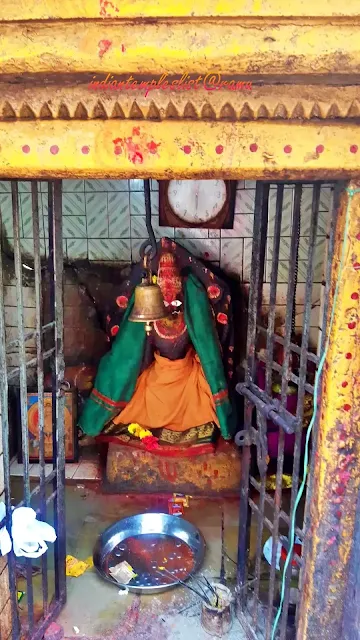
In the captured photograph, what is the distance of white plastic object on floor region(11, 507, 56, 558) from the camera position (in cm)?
259

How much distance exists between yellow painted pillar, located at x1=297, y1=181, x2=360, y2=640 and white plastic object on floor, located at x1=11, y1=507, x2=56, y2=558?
1364 mm

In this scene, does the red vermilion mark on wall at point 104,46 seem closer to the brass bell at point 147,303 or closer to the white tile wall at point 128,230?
the brass bell at point 147,303

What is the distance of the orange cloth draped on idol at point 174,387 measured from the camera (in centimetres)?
462

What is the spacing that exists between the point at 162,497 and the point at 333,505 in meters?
2.56

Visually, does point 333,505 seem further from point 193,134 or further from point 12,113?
point 12,113

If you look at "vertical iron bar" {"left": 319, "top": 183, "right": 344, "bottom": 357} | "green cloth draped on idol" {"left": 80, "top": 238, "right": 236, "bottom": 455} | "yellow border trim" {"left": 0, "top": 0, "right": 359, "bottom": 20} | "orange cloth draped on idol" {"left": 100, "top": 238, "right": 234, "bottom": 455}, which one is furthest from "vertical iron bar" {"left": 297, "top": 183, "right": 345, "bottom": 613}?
"orange cloth draped on idol" {"left": 100, "top": 238, "right": 234, "bottom": 455}

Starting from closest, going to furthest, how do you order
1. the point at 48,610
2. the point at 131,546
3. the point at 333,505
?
1. the point at 333,505
2. the point at 48,610
3. the point at 131,546

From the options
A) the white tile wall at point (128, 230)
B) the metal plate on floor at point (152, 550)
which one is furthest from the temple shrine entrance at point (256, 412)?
the white tile wall at point (128, 230)

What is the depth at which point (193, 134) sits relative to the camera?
6.04 feet

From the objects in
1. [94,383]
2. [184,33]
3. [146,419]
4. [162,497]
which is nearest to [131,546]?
[162,497]

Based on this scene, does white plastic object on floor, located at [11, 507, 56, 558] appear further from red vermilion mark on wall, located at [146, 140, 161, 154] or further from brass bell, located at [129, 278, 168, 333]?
red vermilion mark on wall, located at [146, 140, 161, 154]

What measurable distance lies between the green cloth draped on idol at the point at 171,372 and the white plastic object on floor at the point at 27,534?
6.40 ft

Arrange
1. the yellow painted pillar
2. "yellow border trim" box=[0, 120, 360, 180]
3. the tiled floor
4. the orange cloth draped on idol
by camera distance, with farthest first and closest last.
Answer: the orange cloth draped on idol, the tiled floor, the yellow painted pillar, "yellow border trim" box=[0, 120, 360, 180]

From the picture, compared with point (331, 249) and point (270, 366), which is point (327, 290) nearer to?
point (331, 249)
